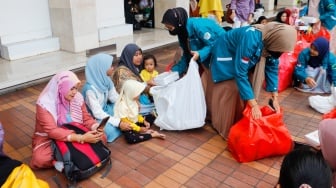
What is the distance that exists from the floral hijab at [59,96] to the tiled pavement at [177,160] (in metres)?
0.49

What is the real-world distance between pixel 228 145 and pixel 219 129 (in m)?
0.37

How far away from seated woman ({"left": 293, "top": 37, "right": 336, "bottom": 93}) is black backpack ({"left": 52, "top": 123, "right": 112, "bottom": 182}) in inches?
124

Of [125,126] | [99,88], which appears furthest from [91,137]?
[99,88]

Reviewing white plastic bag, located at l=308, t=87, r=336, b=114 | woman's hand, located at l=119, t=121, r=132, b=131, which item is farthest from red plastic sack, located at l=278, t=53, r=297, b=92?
woman's hand, located at l=119, t=121, r=132, b=131

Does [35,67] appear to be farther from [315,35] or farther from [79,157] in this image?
[315,35]

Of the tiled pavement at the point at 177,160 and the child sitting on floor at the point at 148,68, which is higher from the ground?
the child sitting on floor at the point at 148,68

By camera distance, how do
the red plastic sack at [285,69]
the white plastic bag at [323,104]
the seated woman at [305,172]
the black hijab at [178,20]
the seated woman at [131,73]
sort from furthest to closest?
the red plastic sack at [285,69] < the white plastic bag at [323,104] < the seated woman at [131,73] < the black hijab at [178,20] < the seated woman at [305,172]

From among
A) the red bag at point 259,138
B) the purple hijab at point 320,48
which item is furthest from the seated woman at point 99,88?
the purple hijab at point 320,48

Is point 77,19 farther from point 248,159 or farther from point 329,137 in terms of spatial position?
point 329,137

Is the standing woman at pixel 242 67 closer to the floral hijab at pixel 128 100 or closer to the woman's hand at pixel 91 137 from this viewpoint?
the floral hijab at pixel 128 100

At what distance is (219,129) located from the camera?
335cm

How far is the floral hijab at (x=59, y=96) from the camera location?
8.68 ft

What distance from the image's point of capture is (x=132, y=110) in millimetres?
3314

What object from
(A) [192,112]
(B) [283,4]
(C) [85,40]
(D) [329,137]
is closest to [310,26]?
(A) [192,112]
